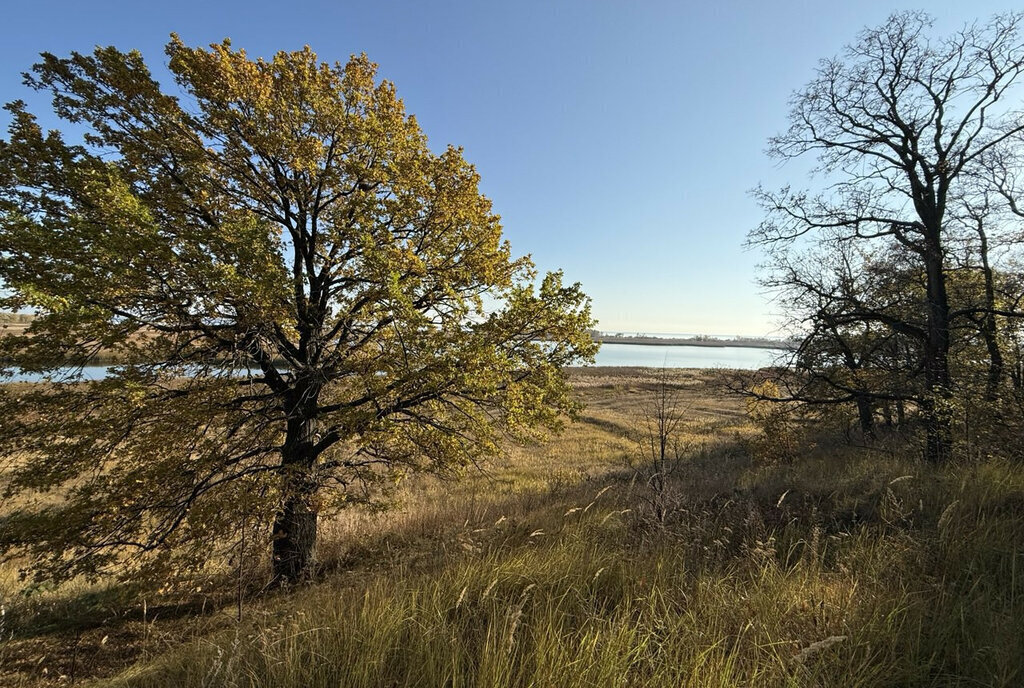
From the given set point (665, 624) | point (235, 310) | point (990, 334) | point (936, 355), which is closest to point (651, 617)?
point (665, 624)

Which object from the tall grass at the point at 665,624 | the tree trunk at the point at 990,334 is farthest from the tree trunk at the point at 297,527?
the tree trunk at the point at 990,334

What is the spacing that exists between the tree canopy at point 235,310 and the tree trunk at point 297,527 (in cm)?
4

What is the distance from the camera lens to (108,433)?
5.03m

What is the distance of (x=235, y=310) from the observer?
5.13m

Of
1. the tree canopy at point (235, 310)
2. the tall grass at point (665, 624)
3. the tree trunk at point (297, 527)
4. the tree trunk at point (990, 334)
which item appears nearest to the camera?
the tall grass at point (665, 624)

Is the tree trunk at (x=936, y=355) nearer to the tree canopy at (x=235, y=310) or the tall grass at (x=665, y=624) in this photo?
the tall grass at (x=665, y=624)

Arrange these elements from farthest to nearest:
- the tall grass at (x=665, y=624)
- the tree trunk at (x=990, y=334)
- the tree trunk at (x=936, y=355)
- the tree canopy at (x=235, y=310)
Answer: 1. the tree trunk at (x=936, y=355)
2. the tree trunk at (x=990, y=334)
3. the tree canopy at (x=235, y=310)
4. the tall grass at (x=665, y=624)

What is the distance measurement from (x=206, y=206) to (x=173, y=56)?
2264mm

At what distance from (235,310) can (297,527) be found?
378cm

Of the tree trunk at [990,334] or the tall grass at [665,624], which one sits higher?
the tree trunk at [990,334]

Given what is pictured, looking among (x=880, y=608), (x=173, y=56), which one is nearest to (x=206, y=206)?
(x=173, y=56)

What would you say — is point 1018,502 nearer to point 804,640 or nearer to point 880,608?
point 880,608

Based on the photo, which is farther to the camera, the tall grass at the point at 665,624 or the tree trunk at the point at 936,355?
the tree trunk at the point at 936,355

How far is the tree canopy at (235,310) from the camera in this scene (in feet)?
14.7
